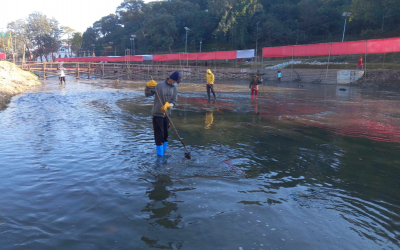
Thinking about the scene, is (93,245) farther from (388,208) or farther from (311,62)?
(311,62)

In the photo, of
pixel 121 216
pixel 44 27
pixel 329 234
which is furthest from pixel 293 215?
pixel 44 27

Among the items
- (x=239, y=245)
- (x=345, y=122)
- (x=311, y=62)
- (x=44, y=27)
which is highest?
(x=44, y=27)

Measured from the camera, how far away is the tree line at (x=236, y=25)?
45.2 meters

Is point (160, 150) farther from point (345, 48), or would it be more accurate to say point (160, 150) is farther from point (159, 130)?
point (345, 48)

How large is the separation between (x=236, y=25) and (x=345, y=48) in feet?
123

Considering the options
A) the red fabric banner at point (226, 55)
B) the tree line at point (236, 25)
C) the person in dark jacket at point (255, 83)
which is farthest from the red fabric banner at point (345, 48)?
the person in dark jacket at point (255, 83)

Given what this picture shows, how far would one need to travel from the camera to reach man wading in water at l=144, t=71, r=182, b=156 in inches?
258

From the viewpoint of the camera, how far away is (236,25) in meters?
62.5

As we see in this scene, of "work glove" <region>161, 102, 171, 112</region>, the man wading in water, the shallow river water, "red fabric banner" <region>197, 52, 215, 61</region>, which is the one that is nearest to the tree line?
→ "red fabric banner" <region>197, 52, 215, 61</region>

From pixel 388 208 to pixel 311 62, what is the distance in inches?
1401

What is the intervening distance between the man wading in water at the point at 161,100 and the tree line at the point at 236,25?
4071 centimetres

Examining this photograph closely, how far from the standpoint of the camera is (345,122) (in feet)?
36.8

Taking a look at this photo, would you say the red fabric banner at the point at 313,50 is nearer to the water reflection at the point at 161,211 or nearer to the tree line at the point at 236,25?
the tree line at the point at 236,25

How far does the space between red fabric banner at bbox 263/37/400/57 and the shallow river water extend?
61.9ft
